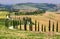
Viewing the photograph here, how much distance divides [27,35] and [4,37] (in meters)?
2.82

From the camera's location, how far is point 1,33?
34.5 m

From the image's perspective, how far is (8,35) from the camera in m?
32.8

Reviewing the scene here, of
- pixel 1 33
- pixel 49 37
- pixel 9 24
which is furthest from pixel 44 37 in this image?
pixel 9 24

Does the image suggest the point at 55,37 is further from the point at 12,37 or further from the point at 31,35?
the point at 12,37

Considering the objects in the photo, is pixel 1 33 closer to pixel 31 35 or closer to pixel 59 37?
pixel 31 35

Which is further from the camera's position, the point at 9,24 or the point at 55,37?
the point at 9,24

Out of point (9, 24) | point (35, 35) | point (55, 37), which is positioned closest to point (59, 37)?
point (55, 37)

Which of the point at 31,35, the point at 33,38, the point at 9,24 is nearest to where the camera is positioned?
the point at 33,38

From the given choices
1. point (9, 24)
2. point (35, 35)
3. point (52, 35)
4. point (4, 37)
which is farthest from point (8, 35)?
point (9, 24)

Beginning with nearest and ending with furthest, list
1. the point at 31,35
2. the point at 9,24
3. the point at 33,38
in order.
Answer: the point at 33,38
the point at 31,35
the point at 9,24

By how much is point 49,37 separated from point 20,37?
3.39 metres

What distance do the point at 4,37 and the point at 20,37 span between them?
80.6 inches

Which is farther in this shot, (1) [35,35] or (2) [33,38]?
(1) [35,35]

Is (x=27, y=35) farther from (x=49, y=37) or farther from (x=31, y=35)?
(x=49, y=37)
